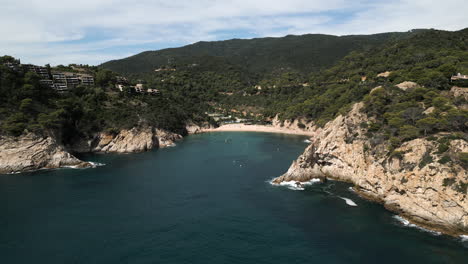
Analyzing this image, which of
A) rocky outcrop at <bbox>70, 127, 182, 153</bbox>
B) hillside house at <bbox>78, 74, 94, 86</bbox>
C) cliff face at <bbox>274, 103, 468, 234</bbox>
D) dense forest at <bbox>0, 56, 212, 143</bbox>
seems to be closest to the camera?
cliff face at <bbox>274, 103, 468, 234</bbox>

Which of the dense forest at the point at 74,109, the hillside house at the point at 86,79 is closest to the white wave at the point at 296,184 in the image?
the dense forest at the point at 74,109

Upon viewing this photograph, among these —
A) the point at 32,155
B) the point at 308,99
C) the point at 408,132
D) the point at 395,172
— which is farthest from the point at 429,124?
the point at 308,99

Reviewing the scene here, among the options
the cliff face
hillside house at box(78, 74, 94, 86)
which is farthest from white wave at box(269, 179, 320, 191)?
hillside house at box(78, 74, 94, 86)

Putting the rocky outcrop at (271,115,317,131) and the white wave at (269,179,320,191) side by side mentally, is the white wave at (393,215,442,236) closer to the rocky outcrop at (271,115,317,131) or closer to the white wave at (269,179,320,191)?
the white wave at (269,179,320,191)

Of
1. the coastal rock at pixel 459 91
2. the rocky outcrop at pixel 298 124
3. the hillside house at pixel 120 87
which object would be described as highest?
the hillside house at pixel 120 87

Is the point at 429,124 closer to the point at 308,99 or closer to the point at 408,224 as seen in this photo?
the point at 408,224

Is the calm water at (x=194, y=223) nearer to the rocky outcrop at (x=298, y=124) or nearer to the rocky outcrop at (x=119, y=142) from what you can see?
the rocky outcrop at (x=119, y=142)

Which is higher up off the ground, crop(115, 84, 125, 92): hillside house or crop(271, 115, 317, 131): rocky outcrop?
crop(115, 84, 125, 92): hillside house

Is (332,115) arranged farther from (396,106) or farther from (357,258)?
(357,258)

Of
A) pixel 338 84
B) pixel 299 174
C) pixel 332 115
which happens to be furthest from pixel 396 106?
pixel 338 84
